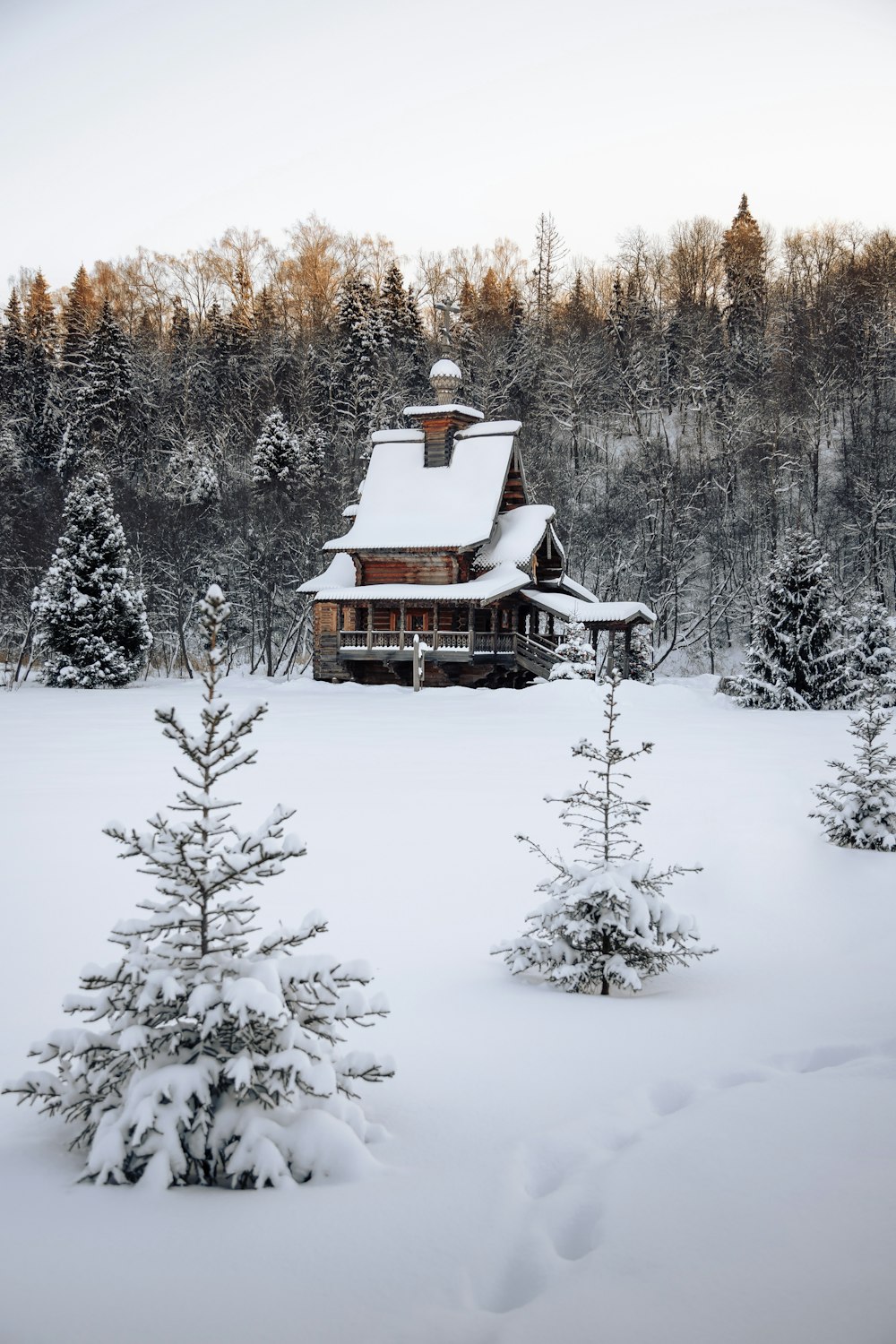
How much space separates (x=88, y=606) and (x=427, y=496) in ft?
42.7

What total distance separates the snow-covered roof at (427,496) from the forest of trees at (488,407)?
Answer: 8.17m

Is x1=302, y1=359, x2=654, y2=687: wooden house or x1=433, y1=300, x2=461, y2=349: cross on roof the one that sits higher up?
x1=433, y1=300, x2=461, y2=349: cross on roof

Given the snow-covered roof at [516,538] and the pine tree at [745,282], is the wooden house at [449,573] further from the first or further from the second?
the pine tree at [745,282]

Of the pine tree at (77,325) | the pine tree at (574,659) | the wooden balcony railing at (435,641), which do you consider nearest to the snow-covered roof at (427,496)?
the wooden balcony railing at (435,641)

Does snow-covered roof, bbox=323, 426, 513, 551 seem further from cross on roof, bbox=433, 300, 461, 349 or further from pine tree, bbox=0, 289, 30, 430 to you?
pine tree, bbox=0, 289, 30, 430

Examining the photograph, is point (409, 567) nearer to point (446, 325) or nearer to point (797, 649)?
point (797, 649)

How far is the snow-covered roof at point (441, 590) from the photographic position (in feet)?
106

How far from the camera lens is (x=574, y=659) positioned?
95.6 ft

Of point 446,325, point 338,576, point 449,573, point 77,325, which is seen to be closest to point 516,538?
point 449,573

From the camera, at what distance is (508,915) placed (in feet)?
30.1

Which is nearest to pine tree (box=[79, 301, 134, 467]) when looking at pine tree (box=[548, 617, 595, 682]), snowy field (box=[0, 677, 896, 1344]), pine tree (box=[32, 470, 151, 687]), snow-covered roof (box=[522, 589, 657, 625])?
pine tree (box=[32, 470, 151, 687])

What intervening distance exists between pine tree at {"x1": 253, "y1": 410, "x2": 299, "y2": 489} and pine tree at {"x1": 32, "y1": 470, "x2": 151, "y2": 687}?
1298cm

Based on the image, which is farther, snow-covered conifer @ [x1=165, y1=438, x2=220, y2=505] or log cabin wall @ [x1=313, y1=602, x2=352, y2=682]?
snow-covered conifer @ [x1=165, y1=438, x2=220, y2=505]

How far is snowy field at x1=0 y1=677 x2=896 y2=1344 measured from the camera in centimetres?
315
